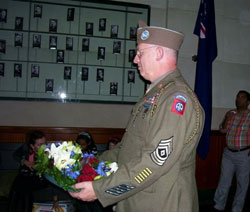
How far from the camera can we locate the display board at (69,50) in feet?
12.8

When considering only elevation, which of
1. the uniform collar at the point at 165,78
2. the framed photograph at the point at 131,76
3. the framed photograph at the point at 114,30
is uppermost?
the framed photograph at the point at 114,30

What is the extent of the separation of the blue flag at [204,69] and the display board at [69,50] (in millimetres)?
814

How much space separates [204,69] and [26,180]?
8.83ft

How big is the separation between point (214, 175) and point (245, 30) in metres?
2.44

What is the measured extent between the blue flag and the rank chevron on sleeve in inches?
116

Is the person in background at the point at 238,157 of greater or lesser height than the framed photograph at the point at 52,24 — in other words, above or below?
below

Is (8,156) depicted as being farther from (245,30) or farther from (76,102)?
(245,30)

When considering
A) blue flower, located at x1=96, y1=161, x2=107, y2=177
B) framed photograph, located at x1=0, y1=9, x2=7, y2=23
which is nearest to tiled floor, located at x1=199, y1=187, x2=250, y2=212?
blue flower, located at x1=96, y1=161, x2=107, y2=177

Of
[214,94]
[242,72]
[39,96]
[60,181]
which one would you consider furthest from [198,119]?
[242,72]

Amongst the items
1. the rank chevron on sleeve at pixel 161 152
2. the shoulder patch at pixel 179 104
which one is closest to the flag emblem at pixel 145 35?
the shoulder patch at pixel 179 104

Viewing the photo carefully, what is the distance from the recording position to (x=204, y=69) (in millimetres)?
4086

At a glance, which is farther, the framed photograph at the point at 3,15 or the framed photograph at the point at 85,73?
the framed photograph at the point at 85,73

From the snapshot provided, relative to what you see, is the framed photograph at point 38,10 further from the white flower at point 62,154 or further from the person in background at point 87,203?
the white flower at point 62,154

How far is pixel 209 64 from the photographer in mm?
4141
